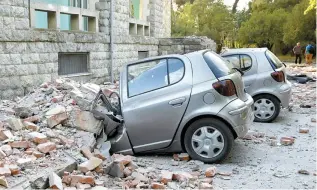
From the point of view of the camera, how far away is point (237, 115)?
5590 mm

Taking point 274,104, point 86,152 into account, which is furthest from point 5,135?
point 274,104

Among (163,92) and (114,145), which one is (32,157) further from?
(163,92)

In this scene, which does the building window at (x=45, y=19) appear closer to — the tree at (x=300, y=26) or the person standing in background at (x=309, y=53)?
the person standing in background at (x=309, y=53)

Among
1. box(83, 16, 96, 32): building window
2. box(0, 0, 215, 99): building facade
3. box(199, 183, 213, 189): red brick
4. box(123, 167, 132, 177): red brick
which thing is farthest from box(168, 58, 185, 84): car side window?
box(83, 16, 96, 32): building window

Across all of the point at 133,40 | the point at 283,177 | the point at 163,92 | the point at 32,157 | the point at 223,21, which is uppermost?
the point at 223,21

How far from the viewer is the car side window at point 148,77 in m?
5.85

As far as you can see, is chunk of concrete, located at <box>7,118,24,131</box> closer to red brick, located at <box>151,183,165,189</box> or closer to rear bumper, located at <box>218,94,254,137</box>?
red brick, located at <box>151,183,165,189</box>

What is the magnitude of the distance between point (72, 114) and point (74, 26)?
6.00 m

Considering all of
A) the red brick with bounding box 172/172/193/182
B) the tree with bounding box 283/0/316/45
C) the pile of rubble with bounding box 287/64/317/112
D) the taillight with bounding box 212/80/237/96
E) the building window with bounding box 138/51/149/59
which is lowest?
the red brick with bounding box 172/172/193/182

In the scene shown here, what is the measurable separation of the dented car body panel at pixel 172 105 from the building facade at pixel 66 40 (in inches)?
143

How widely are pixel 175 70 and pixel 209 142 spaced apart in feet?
3.84

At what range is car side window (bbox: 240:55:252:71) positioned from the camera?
917cm

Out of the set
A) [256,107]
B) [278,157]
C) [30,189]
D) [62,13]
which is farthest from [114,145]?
[62,13]

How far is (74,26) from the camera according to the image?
11383 mm
